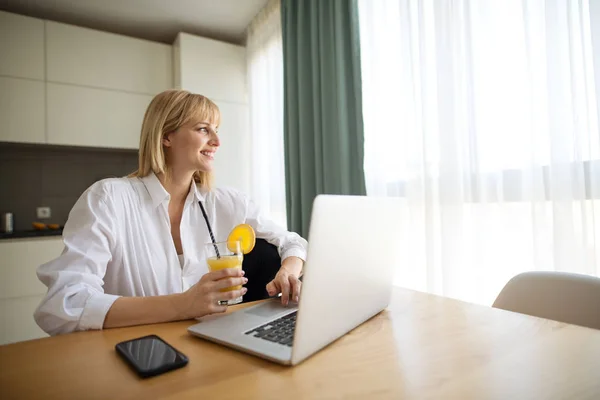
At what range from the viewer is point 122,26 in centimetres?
311

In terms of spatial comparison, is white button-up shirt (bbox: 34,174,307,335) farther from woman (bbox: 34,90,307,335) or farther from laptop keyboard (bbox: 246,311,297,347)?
Answer: laptop keyboard (bbox: 246,311,297,347)

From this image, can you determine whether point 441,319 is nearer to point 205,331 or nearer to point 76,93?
point 205,331

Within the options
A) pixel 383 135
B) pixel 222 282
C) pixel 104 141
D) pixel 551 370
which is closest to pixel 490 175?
pixel 383 135

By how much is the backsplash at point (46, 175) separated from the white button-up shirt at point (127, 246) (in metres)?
2.24

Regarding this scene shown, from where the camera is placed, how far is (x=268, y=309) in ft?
2.71

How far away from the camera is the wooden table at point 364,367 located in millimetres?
471

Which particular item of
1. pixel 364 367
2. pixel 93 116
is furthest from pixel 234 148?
pixel 364 367

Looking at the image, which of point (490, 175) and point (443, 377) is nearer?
point (443, 377)

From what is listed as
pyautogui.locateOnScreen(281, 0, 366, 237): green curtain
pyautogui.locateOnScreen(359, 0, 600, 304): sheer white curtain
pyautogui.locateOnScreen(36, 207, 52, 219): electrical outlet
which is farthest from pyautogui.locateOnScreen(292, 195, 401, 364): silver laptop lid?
pyautogui.locateOnScreen(36, 207, 52, 219): electrical outlet

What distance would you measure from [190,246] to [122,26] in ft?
9.07

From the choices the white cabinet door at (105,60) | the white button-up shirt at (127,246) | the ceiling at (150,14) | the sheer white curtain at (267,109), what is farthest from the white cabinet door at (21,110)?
the white button-up shirt at (127,246)

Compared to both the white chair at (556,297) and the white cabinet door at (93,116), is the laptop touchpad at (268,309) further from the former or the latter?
the white cabinet door at (93,116)

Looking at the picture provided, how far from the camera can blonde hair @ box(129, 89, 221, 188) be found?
1274 mm

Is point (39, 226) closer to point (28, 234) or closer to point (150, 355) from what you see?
point (28, 234)
